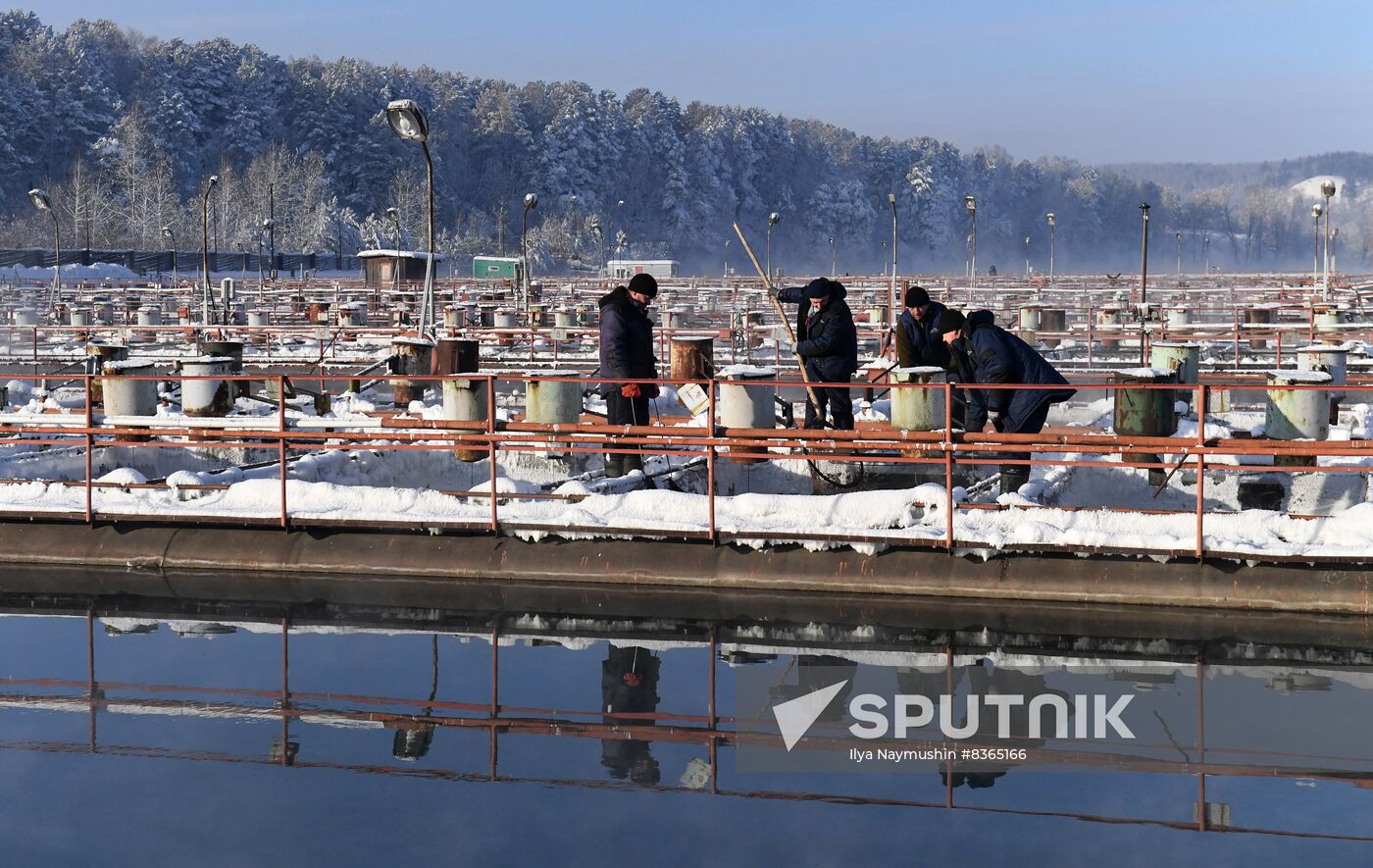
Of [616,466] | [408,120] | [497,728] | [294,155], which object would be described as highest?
[294,155]

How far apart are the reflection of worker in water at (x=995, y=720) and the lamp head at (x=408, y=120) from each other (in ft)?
38.2

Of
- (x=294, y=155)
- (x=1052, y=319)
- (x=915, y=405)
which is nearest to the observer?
(x=915, y=405)

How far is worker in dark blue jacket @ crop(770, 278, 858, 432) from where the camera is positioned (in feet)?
48.5

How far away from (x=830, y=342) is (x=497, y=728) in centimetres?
663

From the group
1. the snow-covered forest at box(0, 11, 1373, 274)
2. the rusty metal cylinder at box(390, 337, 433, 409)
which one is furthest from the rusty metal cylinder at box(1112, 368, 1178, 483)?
the snow-covered forest at box(0, 11, 1373, 274)

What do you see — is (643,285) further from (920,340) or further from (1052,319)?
(1052,319)

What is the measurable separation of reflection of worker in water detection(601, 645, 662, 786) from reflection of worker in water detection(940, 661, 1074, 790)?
5.22 feet

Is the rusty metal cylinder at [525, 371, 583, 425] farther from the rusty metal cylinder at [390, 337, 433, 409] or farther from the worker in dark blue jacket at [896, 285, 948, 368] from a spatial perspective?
the rusty metal cylinder at [390, 337, 433, 409]

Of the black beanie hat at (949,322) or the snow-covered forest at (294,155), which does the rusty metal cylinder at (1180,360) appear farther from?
the snow-covered forest at (294,155)

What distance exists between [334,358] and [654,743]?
24.3m

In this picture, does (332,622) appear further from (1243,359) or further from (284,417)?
(1243,359)

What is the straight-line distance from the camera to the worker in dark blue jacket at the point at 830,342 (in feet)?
48.5

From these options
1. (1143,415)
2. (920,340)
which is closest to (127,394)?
(920,340)

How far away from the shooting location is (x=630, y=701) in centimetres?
977
